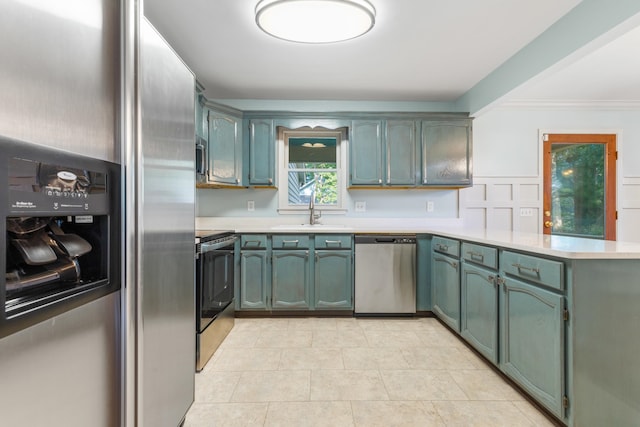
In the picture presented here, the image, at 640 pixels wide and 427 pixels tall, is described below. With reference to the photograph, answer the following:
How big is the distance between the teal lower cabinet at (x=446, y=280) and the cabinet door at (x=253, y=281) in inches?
63.9

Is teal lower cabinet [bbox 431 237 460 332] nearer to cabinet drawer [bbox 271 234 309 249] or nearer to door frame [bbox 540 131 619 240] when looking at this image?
cabinet drawer [bbox 271 234 309 249]

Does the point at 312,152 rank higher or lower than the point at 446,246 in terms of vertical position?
higher

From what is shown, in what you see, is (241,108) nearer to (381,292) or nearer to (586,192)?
(381,292)

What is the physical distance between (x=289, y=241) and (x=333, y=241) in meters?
0.43

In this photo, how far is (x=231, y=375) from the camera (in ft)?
6.78

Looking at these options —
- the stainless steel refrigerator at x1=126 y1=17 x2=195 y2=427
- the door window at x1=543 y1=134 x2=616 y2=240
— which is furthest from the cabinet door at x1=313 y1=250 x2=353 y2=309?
the door window at x1=543 y1=134 x2=616 y2=240

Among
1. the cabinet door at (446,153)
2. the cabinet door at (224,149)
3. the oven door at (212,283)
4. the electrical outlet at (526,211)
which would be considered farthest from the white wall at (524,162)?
the oven door at (212,283)

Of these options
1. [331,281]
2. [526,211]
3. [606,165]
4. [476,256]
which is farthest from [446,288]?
[606,165]

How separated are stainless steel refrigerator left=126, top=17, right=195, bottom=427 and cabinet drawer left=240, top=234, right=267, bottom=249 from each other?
1506mm

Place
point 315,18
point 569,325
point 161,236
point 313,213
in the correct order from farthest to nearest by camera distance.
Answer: point 313,213, point 315,18, point 569,325, point 161,236

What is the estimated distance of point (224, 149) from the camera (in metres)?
3.20

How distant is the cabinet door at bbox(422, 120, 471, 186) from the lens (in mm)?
3443

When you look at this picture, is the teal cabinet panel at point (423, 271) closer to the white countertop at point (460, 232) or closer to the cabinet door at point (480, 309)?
the white countertop at point (460, 232)

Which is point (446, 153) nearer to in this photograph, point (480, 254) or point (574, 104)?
point (480, 254)
